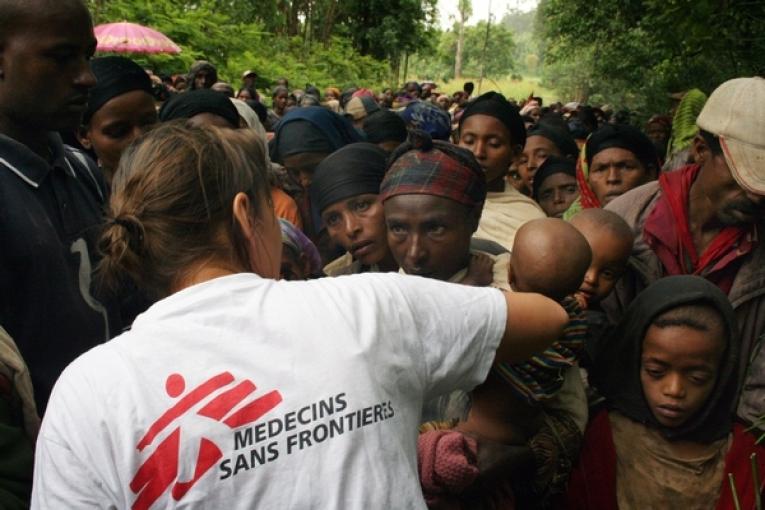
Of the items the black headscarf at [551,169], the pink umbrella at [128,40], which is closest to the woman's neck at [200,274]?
the black headscarf at [551,169]

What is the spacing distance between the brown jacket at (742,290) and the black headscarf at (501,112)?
3.12 feet

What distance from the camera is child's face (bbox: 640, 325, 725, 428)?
86.3 inches

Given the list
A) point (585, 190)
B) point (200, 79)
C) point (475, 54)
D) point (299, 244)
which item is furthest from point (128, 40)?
point (475, 54)

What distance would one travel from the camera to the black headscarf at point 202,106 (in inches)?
139

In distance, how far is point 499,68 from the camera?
51.3 metres

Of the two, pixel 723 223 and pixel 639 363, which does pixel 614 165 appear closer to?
pixel 723 223

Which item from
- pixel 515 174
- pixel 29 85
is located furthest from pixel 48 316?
pixel 515 174

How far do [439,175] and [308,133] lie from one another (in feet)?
4.94

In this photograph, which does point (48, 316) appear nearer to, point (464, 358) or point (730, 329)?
point (464, 358)

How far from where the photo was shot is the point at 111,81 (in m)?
3.01

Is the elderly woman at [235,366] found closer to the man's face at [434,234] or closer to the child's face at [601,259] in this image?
the man's face at [434,234]

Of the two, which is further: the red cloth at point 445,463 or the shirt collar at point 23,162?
the shirt collar at point 23,162

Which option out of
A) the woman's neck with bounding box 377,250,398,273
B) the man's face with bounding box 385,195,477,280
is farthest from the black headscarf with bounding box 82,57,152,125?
the man's face with bounding box 385,195,477,280

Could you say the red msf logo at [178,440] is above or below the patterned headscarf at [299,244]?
above
